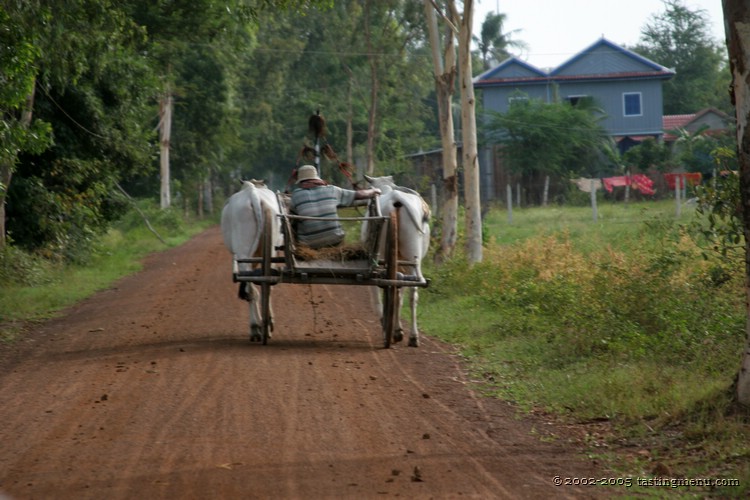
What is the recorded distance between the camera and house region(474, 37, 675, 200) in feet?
157

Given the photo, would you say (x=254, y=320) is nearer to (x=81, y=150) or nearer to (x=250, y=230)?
(x=250, y=230)

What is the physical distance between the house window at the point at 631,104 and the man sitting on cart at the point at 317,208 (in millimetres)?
39472

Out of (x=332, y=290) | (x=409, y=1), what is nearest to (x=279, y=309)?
(x=332, y=290)

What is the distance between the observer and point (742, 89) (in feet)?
23.0

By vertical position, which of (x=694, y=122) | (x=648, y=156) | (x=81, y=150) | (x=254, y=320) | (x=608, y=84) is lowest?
(x=254, y=320)

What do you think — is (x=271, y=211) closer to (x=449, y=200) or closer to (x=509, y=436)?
(x=509, y=436)

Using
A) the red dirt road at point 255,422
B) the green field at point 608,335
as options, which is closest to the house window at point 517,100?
the green field at point 608,335

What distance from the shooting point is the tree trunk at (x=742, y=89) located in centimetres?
694

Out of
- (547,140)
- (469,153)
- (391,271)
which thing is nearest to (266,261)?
(391,271)

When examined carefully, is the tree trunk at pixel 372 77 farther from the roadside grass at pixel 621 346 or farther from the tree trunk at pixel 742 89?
the tree trunk at pixel 742 89

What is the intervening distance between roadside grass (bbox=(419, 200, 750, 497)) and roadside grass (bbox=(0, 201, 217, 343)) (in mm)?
5864

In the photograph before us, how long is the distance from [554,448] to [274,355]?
407 centimetres

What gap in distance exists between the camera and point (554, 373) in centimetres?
952

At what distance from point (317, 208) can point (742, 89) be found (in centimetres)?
522
